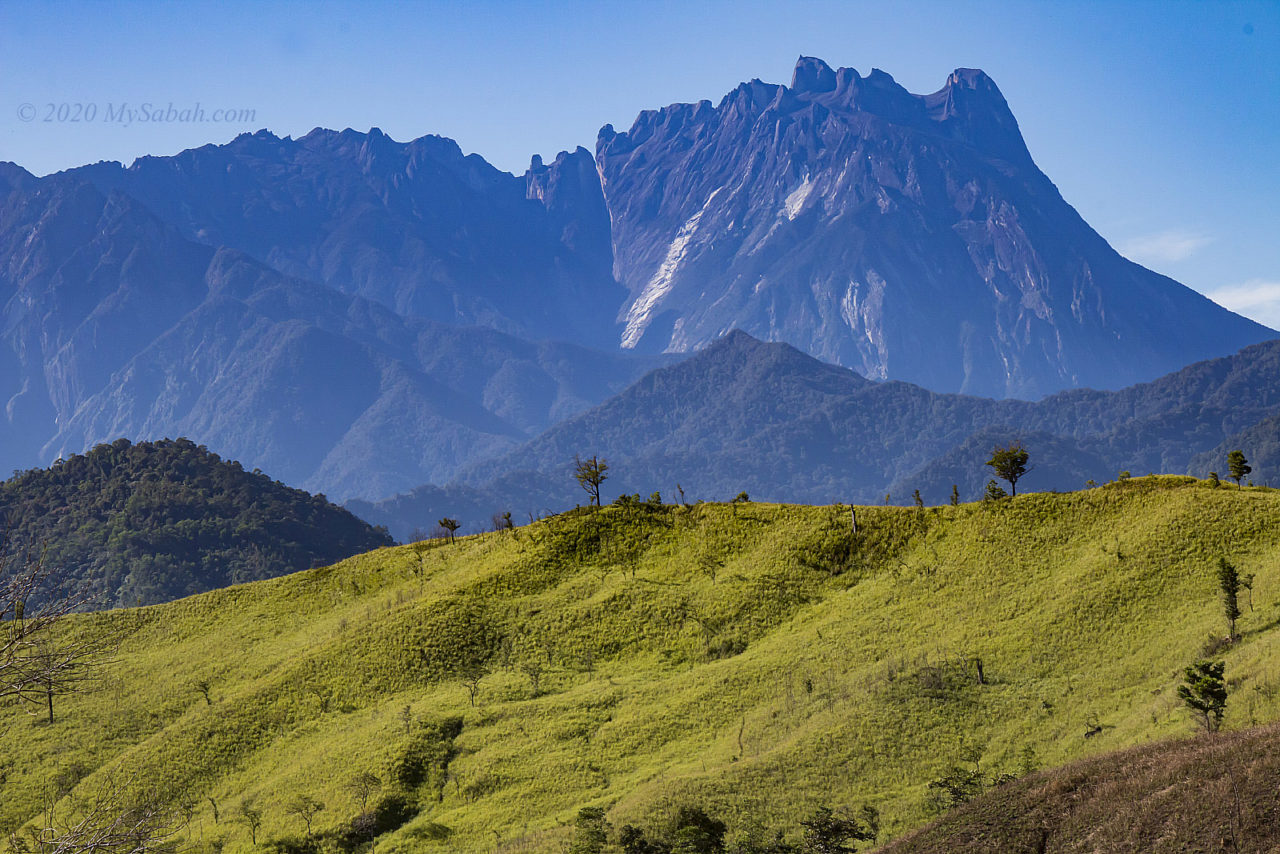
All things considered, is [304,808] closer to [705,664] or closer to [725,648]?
[705,664]

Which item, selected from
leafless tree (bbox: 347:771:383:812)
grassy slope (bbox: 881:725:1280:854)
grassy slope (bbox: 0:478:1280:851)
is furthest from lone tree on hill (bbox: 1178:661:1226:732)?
leafless tree (bbox: 347:771:383:812)

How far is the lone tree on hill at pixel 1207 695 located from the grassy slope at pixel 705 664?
916 millimetres

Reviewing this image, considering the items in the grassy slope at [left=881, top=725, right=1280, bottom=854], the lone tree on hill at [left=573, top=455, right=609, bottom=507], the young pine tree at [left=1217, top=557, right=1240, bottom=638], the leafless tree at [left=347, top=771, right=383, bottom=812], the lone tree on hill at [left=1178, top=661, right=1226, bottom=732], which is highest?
the lone tree on hill at [left=573, top=455, right=609, bottom=507]

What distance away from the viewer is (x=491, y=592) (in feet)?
279

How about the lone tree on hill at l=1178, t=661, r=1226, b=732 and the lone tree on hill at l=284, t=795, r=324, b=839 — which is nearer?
the lone tree on hill at l=1178, t=661, r=1226, b=732

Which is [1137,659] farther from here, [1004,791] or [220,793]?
[220,793]

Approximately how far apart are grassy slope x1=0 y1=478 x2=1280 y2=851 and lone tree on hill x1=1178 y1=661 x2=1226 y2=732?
3.01 ft

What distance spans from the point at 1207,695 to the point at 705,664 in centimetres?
3284

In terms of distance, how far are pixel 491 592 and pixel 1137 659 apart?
155 ft

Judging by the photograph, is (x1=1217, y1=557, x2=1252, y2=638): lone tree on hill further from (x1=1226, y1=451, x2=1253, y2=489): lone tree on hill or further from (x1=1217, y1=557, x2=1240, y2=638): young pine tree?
(x1=1226, y1=451, x2=1253, y2=489): lone tree on hill

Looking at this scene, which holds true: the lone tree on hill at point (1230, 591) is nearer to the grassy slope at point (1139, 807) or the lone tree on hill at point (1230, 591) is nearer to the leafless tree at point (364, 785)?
the grassy slope at point (1139, 807)

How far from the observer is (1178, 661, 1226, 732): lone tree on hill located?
4559 cm

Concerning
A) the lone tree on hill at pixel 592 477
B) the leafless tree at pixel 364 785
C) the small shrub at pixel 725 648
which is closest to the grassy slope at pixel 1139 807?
the small shrub at pixel 725 648

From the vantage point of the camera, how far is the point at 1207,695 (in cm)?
4609
